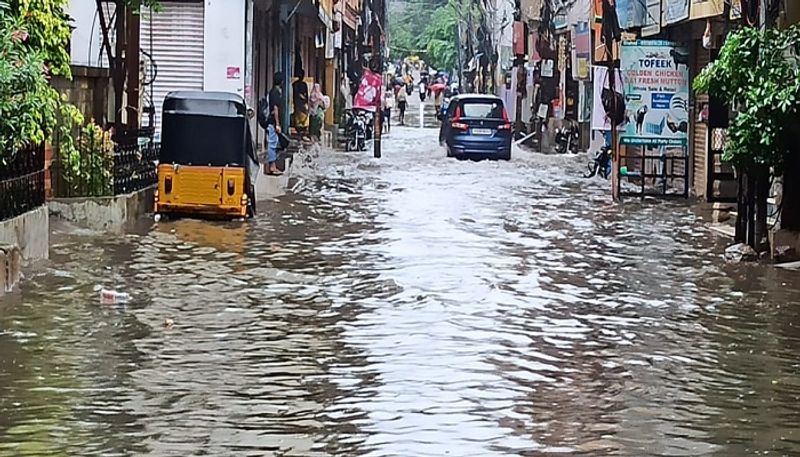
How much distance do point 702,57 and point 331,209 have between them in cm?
779

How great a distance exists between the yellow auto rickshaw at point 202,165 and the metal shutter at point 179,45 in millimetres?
8451

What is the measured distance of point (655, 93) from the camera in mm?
23500

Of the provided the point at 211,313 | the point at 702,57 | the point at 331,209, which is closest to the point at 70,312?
the point at 211,313

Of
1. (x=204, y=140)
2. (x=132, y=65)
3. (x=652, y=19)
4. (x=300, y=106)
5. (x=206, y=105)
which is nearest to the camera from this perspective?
(x=204, y=140)

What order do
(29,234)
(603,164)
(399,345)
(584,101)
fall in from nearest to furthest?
(399,345) → (29,234) → (603,164) → (584,101)

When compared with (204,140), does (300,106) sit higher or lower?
higher

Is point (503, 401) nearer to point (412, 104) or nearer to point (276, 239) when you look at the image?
point (276, 239)

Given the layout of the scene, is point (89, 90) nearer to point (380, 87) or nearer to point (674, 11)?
point (674, 11)

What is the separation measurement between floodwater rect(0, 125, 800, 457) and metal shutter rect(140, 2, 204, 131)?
356 inches

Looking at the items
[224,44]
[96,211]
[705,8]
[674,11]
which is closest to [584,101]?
[674,11]

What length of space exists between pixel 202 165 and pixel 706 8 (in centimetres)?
900

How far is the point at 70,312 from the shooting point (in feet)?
38.4

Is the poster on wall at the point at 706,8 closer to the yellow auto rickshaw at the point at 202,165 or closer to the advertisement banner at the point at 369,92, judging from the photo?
the yellow auto rickshaw at the point at 202,165

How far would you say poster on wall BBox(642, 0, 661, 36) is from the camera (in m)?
26.7
